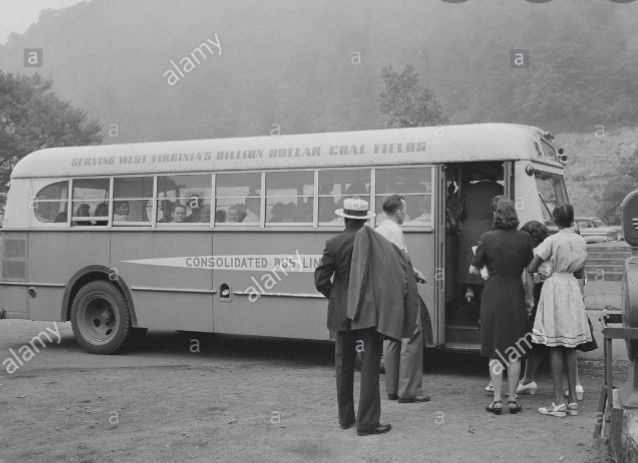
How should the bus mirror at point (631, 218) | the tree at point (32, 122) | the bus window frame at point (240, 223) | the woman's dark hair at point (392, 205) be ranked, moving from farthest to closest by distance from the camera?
the tree at point (32, 122) → the bus window frame at point (240, 223) → the woman's dark hair at point (392, 205) → the bus mirror at point (631, 218)

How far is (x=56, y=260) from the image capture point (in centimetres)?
1081

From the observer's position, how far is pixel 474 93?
102812 mm

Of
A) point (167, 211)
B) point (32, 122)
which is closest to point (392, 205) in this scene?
point (167, 211)

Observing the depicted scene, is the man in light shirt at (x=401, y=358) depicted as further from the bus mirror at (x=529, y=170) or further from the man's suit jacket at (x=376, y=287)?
the bus mirror at (x=529, y=170)

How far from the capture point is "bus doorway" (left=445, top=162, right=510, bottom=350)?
8.82m

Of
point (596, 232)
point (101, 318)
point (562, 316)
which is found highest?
point (596, 232)

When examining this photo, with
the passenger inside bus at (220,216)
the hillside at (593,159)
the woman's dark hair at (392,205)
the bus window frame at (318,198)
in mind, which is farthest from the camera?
the hillside at (593,159)

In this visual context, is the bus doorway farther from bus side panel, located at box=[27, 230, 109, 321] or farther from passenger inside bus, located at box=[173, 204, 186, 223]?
bus side panel, located at box=[27, 230, 109, 321]

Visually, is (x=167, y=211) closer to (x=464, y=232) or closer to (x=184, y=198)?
(x=184, y=198)

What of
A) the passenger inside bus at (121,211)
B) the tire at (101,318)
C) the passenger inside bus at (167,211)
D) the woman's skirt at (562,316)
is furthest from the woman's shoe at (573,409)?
the passenger inside bus at (121,211)

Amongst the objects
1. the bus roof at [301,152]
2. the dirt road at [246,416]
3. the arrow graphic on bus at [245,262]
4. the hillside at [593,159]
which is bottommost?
the dirt road at [246,416]

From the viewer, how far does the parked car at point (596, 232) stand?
3547 centimetres

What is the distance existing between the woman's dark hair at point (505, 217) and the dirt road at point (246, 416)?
1.63m

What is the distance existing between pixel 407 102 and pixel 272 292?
5653 centimetres
